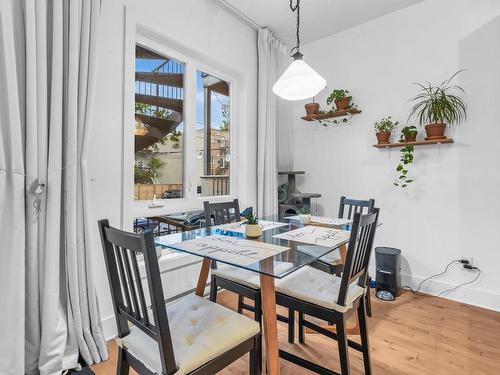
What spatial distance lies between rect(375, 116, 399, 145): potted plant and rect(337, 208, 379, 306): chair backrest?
1726 millimetres

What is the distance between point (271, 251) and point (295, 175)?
243cm

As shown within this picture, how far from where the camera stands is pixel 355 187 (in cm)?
325

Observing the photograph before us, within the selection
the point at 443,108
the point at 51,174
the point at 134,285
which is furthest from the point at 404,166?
the point at 51,174

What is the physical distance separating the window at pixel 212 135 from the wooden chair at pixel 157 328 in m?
1.74

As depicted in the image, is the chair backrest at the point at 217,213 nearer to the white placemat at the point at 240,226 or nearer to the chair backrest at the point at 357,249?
the white placemat at the point at 240,226

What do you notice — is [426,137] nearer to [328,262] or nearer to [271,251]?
[328,262]

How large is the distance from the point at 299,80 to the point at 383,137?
149cm

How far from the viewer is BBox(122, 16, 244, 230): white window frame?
2.05m

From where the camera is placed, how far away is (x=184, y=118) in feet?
8.70

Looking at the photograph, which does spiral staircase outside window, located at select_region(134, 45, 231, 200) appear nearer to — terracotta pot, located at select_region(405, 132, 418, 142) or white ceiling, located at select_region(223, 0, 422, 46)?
white ceiling, located at select_region(223, 0, 422, 46)

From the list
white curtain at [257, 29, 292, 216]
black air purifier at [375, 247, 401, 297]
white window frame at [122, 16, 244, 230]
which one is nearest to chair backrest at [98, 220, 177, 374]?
white window frame at [122, 16, 244, 230]

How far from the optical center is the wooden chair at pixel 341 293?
1.33 m

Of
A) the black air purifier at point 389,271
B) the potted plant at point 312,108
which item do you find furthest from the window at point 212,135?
the black air purifier at point 389,271

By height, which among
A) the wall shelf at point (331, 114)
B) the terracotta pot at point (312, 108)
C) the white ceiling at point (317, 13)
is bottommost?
the wall shelf at point (331, 114)
